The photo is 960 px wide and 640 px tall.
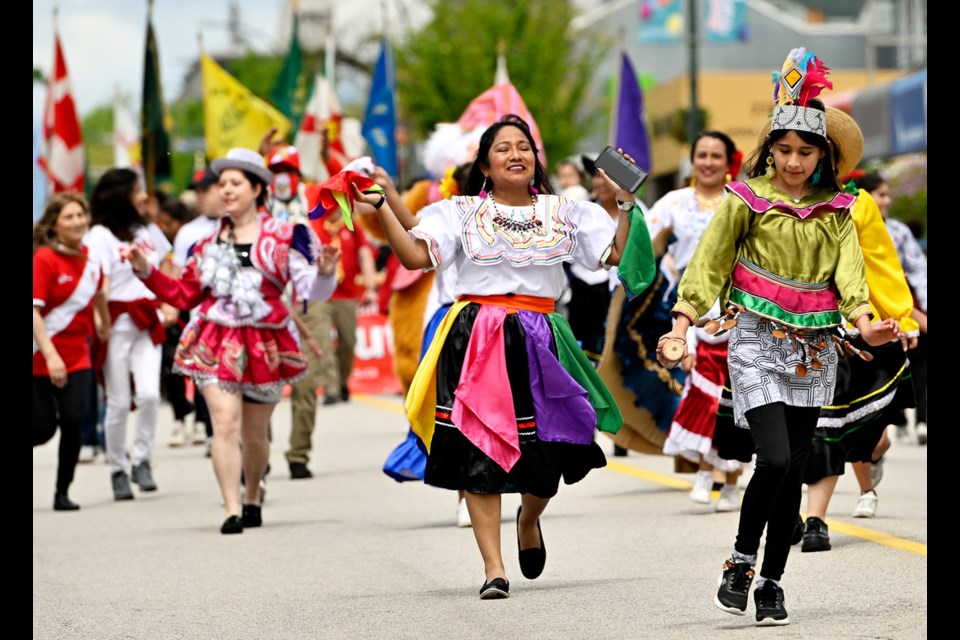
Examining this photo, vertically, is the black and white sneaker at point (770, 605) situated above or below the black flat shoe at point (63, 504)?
above

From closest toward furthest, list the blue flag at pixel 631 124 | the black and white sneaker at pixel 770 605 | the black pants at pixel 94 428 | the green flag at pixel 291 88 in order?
the black and white sneaker at pixel 770 605 → the black pants at pixel 94 428 → the blue flag at pixel 631 124 → the green flag at pixel 291 88

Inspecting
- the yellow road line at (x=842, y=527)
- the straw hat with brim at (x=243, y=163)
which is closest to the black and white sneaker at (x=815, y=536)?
the yellow road line at (x=842, y=527)

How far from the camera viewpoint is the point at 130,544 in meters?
9.64

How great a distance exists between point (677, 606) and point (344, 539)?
2931 mm

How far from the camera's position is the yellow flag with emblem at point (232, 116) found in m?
21.6

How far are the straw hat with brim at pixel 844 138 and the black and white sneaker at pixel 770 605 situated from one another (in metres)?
1.54

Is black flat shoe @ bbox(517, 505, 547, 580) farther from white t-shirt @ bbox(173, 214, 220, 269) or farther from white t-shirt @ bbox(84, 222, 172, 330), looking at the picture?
white t-shirt @ bbox(173, 214, 220, 269)

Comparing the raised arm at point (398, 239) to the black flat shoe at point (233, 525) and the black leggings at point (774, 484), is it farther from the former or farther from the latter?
the black flat shoe at point (233, 525)

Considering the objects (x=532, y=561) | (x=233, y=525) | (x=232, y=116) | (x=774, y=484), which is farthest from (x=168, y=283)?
(x=232, y=116)

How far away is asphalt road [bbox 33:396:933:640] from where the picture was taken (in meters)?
6.67

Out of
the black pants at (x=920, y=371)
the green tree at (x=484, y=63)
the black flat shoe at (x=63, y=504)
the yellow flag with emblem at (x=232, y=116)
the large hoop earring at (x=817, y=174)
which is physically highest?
the green tree at (x=484, y=63)

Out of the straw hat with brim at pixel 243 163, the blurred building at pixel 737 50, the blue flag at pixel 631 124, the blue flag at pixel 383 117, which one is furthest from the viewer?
the blurred building at pixel 737 50

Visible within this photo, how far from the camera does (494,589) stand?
7.18 meters
